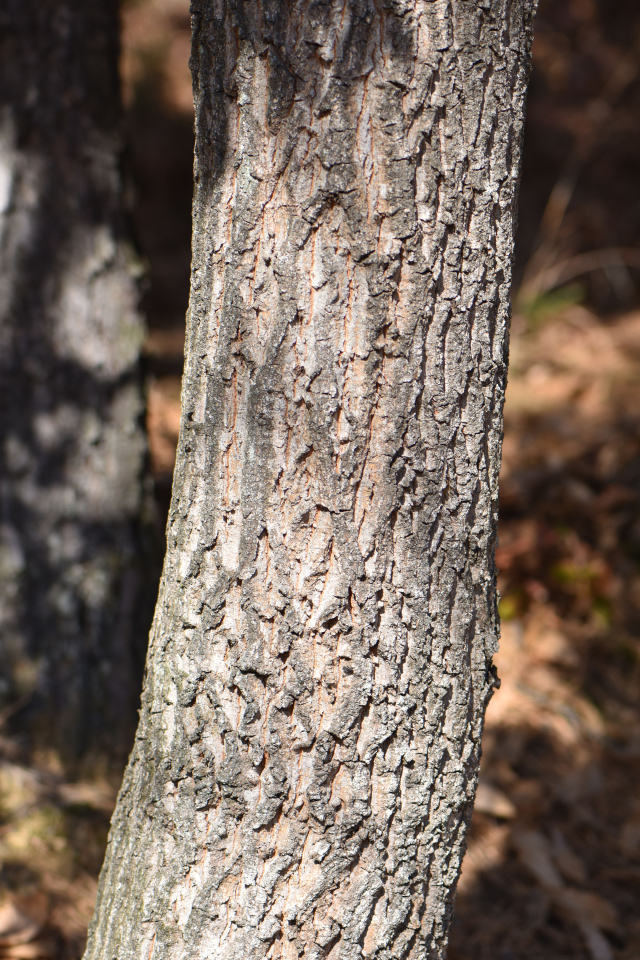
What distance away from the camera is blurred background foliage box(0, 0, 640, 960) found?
2.30m

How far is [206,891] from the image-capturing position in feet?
4.53

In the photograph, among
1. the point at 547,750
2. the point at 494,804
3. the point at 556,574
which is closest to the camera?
the point at 494,804

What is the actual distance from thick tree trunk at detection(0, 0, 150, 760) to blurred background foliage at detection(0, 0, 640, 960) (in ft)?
0.56

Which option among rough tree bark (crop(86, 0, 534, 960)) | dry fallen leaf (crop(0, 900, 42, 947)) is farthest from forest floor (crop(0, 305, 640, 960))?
rough tree bark (crop(86, 0, 534, 960))

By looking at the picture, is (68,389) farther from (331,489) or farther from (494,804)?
(494,804)

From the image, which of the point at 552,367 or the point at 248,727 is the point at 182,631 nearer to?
the point at 248,727

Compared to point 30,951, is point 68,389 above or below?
above

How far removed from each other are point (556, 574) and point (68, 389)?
2435 millimetres

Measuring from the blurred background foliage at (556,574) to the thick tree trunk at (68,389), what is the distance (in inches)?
6.7

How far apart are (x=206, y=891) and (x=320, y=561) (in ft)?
2.31

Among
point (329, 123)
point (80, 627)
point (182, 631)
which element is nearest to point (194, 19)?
point (329, 123)

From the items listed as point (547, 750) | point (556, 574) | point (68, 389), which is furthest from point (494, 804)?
point (68, 389)

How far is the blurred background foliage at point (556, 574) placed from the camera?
2301 mm

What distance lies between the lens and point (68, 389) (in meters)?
2.33
